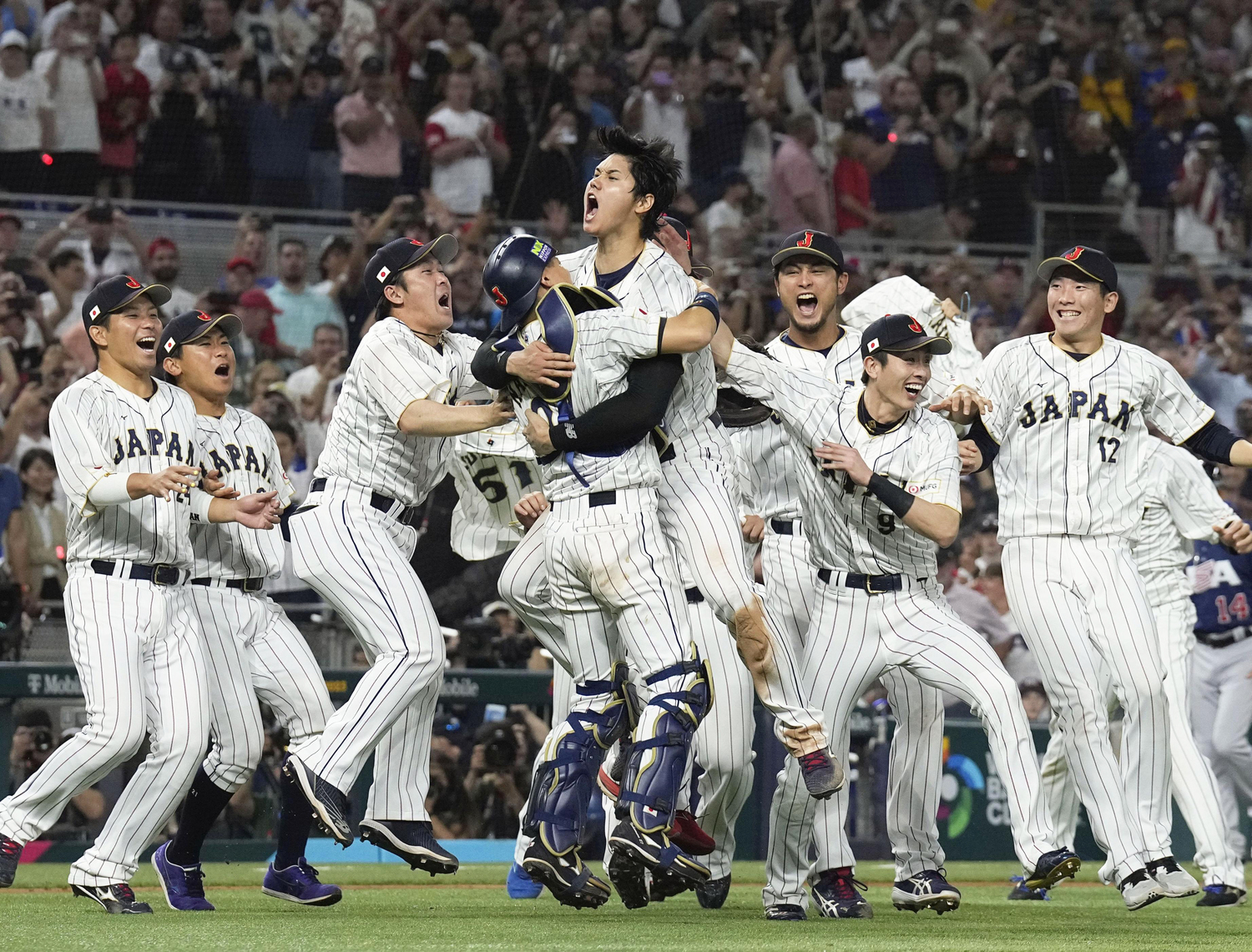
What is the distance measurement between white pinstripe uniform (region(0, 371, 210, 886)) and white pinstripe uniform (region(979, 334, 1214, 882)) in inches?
122

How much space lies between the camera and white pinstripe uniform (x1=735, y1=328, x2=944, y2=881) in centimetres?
633

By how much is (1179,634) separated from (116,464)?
197 inches

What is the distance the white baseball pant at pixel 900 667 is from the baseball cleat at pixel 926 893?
257mm

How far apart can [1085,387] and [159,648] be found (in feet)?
11.7

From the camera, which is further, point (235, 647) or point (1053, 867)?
point (235, 647)

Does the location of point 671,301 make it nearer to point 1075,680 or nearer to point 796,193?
point 1075,680

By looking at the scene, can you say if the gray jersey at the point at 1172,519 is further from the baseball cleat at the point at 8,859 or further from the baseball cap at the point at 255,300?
the baseball cap at the point at 255,300

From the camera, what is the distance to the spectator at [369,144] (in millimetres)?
13234

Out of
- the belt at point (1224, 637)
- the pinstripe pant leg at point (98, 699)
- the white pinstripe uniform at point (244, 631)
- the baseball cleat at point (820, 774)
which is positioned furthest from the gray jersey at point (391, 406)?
the belt at point (1224, 637)

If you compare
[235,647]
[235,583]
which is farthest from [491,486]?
[235,647]

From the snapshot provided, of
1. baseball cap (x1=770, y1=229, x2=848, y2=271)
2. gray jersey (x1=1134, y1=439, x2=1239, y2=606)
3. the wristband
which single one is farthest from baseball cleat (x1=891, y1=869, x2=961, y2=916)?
gray jersey (x1=1134, y1=439, x2=1239, y2=606)

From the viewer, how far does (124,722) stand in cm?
596

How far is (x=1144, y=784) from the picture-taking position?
6613mm

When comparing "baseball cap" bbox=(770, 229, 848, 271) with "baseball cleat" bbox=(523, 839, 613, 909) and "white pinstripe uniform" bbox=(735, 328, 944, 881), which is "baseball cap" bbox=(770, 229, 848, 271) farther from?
"baseball cleat" bbox=(523, 839, 613, 909)
